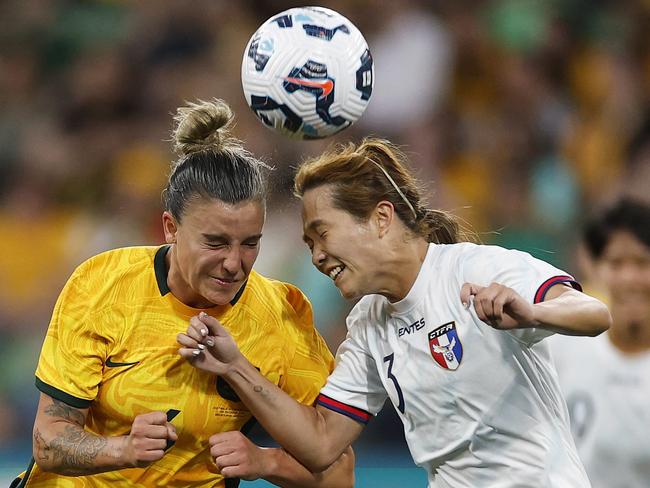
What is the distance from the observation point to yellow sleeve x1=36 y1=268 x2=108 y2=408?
11.9ft

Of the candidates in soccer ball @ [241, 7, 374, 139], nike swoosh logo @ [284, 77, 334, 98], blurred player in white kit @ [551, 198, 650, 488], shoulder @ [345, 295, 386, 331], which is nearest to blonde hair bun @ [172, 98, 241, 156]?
soccer ball @ [241, 7, 374, 139]

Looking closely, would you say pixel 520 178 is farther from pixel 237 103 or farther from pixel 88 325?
pixel 88 325

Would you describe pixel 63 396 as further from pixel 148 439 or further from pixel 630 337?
pixel 630 337

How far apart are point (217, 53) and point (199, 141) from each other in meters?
4.43

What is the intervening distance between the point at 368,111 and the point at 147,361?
14.3 feet

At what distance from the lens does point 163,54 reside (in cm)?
817

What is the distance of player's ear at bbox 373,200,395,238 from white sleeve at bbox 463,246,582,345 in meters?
0.31

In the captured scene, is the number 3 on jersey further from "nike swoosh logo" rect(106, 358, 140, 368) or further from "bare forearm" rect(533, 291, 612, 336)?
"nike swoosh logo" rect(106, 358, 140, 368)

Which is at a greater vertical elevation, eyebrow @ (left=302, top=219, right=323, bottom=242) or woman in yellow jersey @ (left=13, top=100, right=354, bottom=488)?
eyebrow @ (left=302, top=219, right=323, bottom=242)

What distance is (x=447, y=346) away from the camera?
3.51m

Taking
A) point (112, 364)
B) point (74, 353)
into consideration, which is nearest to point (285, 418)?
point (112, 364)

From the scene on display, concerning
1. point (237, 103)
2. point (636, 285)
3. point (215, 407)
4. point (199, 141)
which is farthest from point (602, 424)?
point (237, 103)

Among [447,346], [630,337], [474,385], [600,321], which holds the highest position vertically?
[600,321]

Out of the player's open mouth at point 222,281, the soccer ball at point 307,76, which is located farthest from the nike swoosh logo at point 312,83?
the player's open mouth at point 222,281
